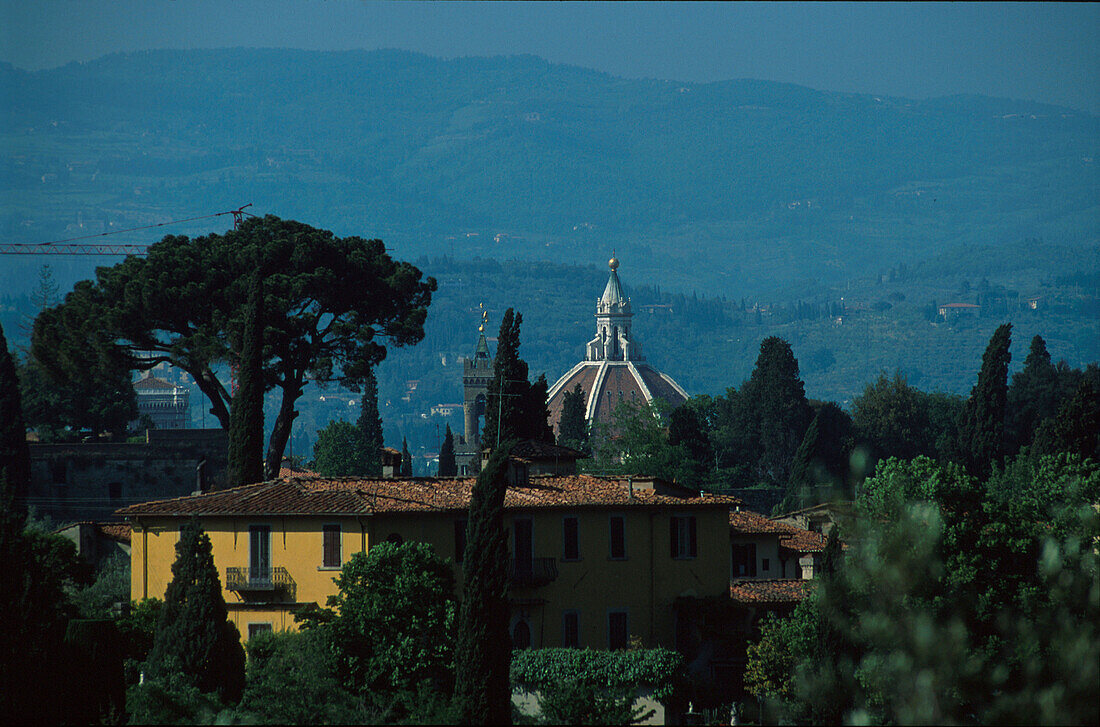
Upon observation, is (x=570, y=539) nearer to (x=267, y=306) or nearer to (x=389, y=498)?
(x=389, y=498)

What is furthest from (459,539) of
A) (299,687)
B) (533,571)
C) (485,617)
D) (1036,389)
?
(1036,389)

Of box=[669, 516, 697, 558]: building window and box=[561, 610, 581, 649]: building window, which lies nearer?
box=[561, 610, 581, 649]: building window

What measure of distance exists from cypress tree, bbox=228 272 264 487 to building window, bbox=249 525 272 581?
7945 millimetres

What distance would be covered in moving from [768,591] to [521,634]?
767 cm

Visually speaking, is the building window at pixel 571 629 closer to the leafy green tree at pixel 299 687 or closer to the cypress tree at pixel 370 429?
the leafy green tree at pixel 299 687

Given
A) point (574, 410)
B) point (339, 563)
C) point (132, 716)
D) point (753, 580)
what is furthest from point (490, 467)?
point (574, 410)

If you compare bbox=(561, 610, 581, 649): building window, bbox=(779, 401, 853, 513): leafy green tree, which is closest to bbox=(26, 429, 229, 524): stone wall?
bbox=(561, 610, 581, 649): building window

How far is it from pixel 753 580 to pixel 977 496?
7.04 m

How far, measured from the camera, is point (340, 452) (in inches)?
4082

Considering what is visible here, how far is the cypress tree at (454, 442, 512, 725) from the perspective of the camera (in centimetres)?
3253

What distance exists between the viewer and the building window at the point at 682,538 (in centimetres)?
4294

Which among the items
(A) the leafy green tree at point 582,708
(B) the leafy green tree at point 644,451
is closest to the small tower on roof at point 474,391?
(B) the leafy green tree at point 644,451

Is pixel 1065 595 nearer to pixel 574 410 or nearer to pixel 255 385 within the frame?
pixel 255 385

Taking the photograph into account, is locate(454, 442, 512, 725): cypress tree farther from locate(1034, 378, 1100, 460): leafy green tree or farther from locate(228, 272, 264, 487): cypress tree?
locate(1034, 378, 1100, 460): leafy green tree
